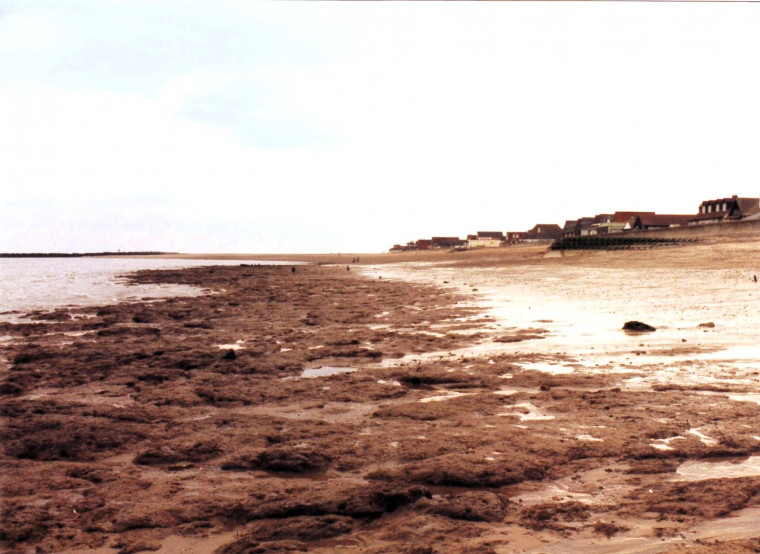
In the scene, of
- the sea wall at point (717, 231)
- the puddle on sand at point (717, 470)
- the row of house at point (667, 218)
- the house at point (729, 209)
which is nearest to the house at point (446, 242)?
the row of house at point (667, 218)

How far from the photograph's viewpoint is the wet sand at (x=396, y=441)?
348 cm

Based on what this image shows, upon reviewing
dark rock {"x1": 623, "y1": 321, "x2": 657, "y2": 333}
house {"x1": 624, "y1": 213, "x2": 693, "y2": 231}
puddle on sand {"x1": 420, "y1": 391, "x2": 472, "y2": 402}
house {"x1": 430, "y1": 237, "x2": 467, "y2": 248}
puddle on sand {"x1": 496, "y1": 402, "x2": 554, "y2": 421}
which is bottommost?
puddle on sand {"x1": 420, "y1": 391, "x2": 472, "y2": 402}

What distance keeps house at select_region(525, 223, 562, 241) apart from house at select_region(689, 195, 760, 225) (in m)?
34.3

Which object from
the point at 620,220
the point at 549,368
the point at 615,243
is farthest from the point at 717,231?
the point at 620,220

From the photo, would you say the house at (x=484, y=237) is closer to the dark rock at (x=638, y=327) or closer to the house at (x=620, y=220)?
the house at (x=620, y=220)

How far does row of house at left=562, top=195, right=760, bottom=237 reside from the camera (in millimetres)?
68250

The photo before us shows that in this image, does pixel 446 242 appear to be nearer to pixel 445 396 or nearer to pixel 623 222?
pixel 623 222

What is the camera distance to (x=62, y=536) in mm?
3525

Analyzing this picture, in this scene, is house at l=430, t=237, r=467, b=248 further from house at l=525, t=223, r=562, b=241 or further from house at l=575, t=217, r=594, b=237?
house at l=575, t=217, r=594, b=237

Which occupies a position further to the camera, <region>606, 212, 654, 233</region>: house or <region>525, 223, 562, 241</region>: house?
<region>525, 223, 562, 241</region>: house

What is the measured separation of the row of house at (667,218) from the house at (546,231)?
4.78 ft

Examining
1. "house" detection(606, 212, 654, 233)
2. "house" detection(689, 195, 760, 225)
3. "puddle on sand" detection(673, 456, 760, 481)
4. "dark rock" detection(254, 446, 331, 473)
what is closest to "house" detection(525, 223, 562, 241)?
"house" detection(606, 212, 654, 233)

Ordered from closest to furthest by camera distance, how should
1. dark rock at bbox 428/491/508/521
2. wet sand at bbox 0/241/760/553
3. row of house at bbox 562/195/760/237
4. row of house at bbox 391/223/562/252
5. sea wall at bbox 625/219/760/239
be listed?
wet sand at bbox 0/241/760/553, dark rock at bbox 428/491/508/521, sea wall at bbox 625/219/760/239, row of house at bbox 562/195/760/237, row of house at bbox 391/223/562/252

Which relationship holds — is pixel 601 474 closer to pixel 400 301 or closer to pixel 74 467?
pixel 74 467
